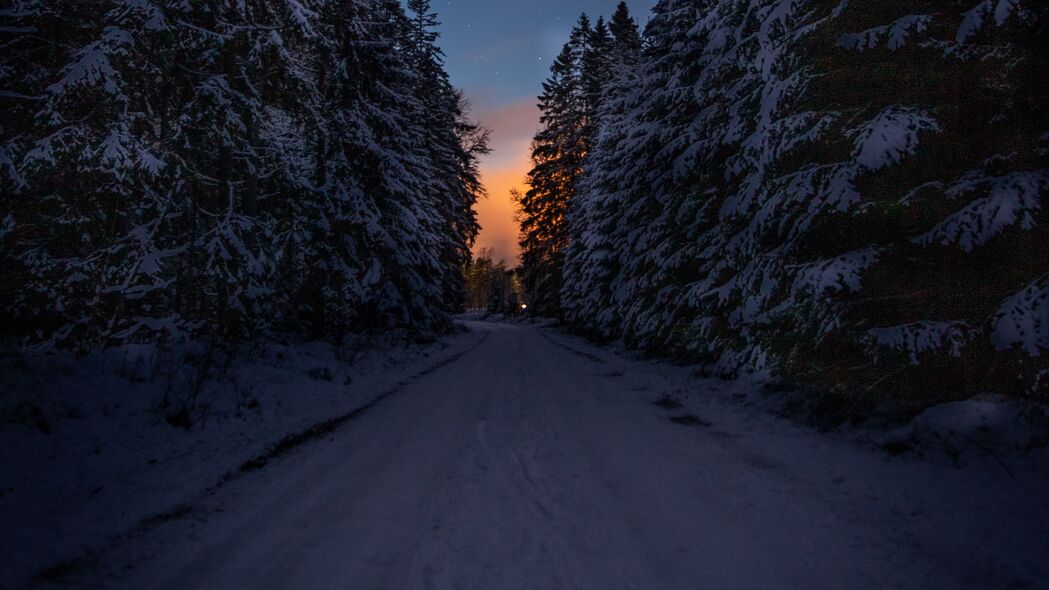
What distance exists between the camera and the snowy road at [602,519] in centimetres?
317

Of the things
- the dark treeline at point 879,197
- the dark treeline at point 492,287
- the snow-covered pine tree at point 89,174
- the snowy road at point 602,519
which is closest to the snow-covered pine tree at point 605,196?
the dark treeline at point 879,197

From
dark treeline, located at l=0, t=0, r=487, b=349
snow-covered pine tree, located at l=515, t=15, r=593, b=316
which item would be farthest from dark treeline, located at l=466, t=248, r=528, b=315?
dark treeline, located at l=0, t=0, r=487, b=349

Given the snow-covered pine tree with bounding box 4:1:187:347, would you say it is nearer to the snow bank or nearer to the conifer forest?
the conifer forest

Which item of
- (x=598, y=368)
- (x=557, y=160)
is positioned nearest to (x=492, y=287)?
(x=557, y=160)

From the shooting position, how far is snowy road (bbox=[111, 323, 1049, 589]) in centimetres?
317

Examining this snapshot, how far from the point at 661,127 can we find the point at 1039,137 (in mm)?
9966

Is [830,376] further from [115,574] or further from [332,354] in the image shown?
[332,354]

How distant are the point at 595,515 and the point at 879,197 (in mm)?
5797

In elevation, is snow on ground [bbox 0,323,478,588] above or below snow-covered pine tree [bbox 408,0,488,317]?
below

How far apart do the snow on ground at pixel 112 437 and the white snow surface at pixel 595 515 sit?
89mm

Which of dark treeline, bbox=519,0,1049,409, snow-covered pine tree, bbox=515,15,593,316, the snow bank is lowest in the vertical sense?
the snow bank

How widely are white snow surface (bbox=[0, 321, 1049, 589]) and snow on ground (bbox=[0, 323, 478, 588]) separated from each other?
9cm

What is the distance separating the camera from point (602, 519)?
399 cm

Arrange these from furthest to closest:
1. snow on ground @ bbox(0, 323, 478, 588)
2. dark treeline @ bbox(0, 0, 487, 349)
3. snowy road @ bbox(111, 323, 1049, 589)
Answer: dark treeline @ bbox(0, 0, 487, 349), snow on ground @ bbox(0, 323, 478, 588), snowy road @ bbox(111, 323, 1049, 589)
